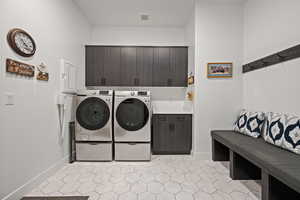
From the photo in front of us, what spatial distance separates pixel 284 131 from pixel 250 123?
63 cm

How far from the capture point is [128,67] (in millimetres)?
3523

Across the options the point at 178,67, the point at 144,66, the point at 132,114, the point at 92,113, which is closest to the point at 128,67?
the point at 144,66

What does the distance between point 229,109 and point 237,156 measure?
97 cm

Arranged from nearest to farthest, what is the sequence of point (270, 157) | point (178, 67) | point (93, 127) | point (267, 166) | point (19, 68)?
point (267, 166) < point (270, 157) < point (19, 68) < point (93, 127) < point (178, 67)

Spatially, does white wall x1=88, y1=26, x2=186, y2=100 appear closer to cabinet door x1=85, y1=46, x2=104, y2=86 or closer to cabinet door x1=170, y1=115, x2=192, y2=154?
cabinet door x1=85, y1=46, x2=104, y2=86

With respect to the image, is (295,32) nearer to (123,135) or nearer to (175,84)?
(175,84)

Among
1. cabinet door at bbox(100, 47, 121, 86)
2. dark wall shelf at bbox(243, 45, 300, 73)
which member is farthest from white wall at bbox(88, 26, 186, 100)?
dark wall shelf at bbox(243, 45, 300, 73)

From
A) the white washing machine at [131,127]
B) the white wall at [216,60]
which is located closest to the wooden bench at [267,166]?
the white wall at [216,60]

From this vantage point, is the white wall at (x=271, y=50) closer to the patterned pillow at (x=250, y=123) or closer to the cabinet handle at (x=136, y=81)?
the patterned pillow at (x=250, y=123)

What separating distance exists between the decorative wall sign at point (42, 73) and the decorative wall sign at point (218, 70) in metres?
2.55

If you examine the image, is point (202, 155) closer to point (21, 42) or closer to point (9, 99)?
point (9, 99)

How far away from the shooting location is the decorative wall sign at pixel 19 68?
1616 millimetres

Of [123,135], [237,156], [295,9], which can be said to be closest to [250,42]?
[295,9]

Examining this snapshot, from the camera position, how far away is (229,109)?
2.94 metres
